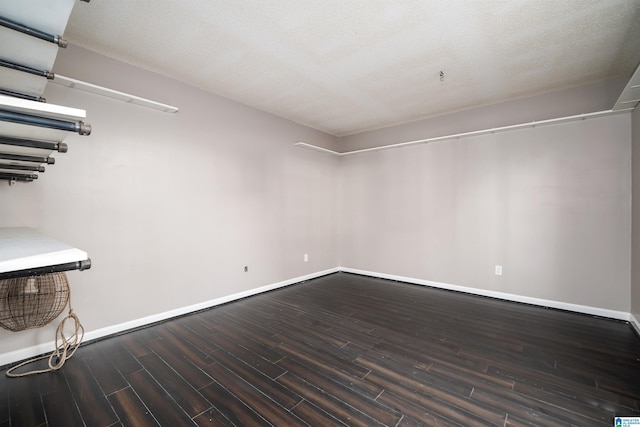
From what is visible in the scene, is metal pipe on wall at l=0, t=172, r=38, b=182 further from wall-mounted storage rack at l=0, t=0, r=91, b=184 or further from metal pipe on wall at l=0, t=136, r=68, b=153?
metal pipe on wall at l=0, t=136, r=68, b=153

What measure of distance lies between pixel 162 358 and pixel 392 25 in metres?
3.34

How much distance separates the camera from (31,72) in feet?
4.09

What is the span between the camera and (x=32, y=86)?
1.40 m

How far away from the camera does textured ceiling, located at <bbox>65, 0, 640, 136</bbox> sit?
6.72ft

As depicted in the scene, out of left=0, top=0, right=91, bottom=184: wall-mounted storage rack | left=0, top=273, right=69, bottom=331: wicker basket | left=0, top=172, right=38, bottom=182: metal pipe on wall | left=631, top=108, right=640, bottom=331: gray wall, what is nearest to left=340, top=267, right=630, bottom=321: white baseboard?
A: left=631, top=108, right=640, bottom=331: gray wall

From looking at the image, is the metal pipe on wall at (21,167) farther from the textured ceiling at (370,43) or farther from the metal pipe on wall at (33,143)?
the textured ceiling at (370,43)

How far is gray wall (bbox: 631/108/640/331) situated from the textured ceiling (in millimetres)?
650

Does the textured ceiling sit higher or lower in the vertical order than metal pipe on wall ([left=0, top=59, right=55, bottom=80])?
higher

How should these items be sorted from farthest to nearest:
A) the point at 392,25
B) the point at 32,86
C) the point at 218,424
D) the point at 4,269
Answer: the point at 392,25, the point at 218,424, the point at 32,86, the point at 4,269

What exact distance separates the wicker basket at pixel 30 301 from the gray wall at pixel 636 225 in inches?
209

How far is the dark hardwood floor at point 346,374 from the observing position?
1.65m

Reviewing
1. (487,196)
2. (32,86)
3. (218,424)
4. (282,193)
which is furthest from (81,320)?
(487,196)

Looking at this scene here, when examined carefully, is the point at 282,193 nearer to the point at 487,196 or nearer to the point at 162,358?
the point at 162,358

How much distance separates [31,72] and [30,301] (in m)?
1.87
